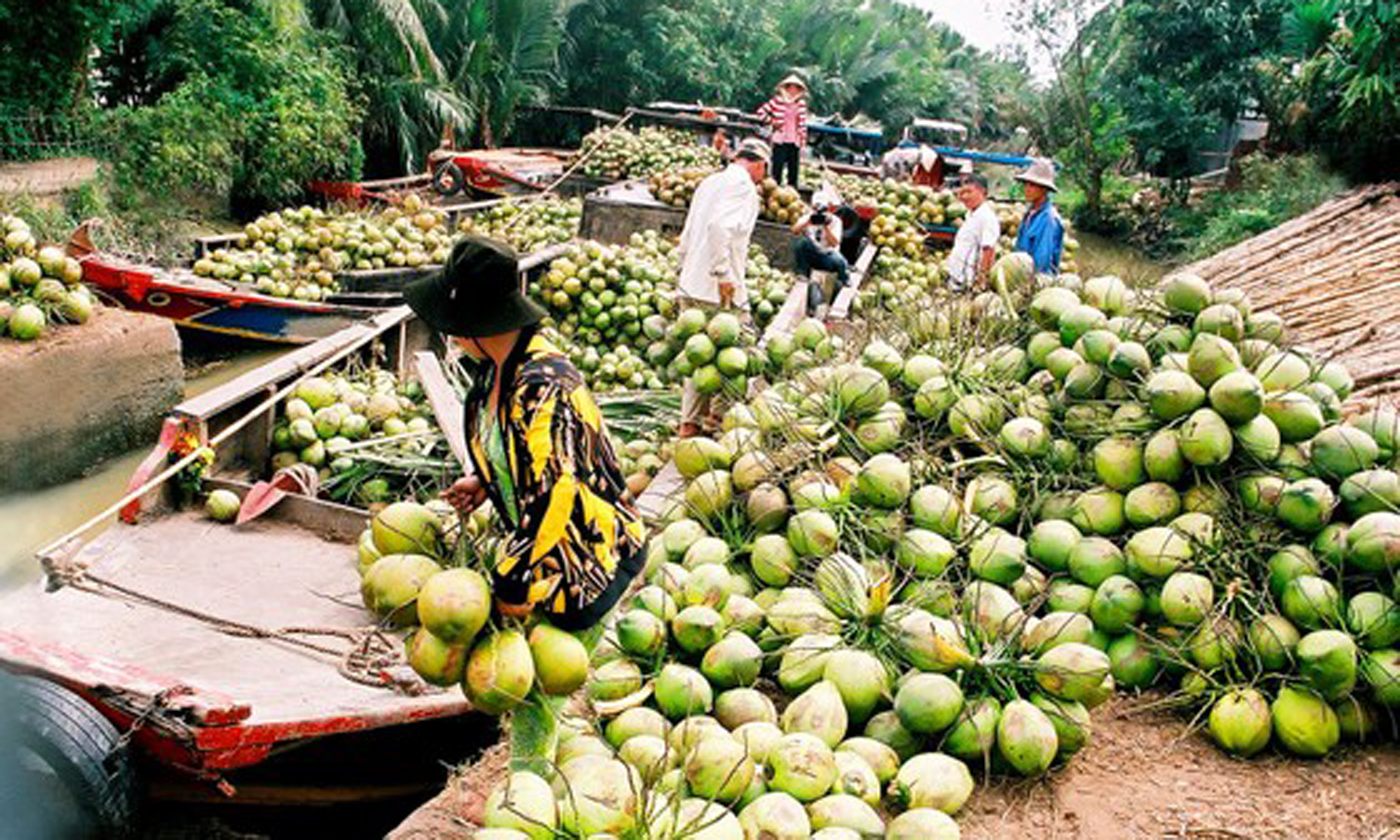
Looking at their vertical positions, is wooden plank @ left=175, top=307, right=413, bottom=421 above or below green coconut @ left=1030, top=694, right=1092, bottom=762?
below

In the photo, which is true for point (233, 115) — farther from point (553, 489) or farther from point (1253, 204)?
point (1253, 204)

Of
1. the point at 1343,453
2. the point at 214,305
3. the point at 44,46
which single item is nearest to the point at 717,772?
the point at 1343,453

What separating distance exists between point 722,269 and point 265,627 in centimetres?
356

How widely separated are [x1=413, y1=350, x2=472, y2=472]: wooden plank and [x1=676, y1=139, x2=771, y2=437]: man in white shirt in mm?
1705

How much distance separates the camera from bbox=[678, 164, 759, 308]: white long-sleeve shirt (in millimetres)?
6359

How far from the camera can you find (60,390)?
7457 millimetres

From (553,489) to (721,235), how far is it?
4.15 meters

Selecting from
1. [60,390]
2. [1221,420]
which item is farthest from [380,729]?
[60,390]

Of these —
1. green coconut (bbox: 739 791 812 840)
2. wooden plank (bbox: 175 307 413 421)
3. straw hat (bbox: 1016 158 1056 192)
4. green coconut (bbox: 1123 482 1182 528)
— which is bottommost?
wooden plank (bbox: 175 307 413 421)

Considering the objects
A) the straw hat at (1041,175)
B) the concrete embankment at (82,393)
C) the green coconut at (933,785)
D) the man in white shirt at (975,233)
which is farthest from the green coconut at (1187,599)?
the concrete embankment at (82,393)

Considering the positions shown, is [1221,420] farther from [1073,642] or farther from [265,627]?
[265,627]

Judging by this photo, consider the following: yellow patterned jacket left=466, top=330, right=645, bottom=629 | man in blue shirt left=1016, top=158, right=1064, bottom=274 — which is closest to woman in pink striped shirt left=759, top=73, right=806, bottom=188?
man in blue shirt left=1016, top=158, right=1064, bottom=274

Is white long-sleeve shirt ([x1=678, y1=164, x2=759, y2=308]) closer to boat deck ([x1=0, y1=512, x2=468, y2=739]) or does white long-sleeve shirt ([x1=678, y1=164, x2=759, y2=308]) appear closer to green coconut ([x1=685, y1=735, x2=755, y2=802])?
boat deck ([x1=0, y1=512, x2=468, y2=739])

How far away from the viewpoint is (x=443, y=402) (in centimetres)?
554
